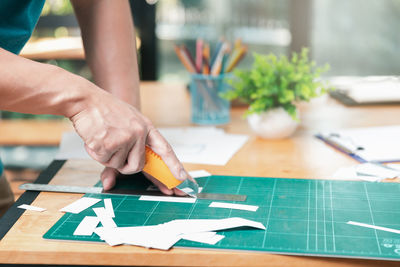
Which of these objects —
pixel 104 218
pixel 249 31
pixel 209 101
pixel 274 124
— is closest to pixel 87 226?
pixel 104 218

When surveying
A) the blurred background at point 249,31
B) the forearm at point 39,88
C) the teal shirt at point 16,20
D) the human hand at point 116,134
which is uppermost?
the teal shirt at point 16,20

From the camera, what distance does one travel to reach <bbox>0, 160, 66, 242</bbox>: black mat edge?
86 centimetres

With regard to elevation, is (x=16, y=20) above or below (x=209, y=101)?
above

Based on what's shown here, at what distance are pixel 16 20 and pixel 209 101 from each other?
2.05ft

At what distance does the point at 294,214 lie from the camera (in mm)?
882

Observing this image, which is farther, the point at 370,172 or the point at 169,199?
the point at 370,172

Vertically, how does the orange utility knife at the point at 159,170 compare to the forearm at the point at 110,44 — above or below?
below

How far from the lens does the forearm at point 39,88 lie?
0.85 m

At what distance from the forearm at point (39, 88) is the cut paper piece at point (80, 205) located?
0.17 metres

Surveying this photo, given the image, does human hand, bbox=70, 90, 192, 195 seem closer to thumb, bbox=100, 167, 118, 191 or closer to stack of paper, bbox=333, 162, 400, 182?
thumb, bbox=100, 167, 118, 191

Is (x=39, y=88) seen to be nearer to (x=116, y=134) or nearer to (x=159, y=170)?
(x=116, y=134)

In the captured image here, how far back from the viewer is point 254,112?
1.40 metres

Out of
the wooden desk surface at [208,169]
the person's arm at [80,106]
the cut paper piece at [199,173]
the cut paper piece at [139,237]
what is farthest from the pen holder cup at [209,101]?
the cut paper piece at [139,237]

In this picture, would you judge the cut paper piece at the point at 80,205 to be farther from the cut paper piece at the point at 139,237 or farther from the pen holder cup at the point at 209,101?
the pen holder cup at the point at 209,101
